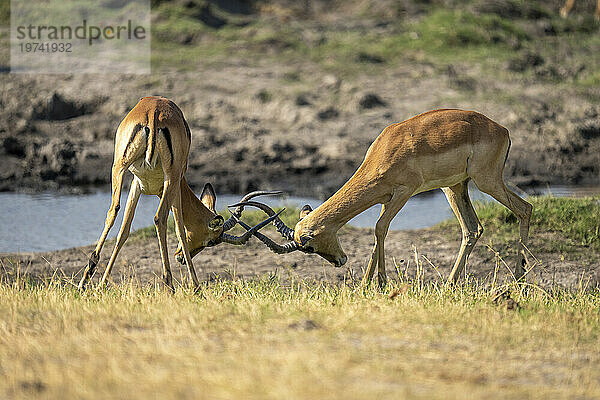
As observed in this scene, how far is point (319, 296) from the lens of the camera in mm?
6199

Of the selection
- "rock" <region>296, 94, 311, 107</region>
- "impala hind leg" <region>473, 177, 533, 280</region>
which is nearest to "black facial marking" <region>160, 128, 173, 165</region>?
"impala hind leg" <region>473, 177, 533, 280</region>

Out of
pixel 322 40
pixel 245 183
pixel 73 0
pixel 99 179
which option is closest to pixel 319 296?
pixel 245 183

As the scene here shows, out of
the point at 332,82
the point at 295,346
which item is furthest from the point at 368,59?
the point at 295,346

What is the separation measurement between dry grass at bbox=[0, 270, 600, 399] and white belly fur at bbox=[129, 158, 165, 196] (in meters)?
1.16

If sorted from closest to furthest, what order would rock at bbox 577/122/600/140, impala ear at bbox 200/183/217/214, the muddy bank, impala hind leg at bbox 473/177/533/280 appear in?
impala hind leg at bbox 473/177/533/280 → impala ear at bbox 200/183/217/214 → the muddy bank → rock at bbox 577/122/600/140

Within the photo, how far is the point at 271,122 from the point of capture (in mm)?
14734

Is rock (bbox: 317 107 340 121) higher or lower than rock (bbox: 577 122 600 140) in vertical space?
lower

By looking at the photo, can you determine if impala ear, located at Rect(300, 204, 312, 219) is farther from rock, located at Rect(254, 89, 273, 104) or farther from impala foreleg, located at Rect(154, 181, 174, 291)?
rock, located at Rect(254, 89, 273, 104)

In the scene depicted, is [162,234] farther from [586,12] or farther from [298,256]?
[586,12]

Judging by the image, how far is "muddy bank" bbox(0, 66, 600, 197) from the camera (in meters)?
13.2

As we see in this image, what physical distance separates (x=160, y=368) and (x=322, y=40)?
1597cm

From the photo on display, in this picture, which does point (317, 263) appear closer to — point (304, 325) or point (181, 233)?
point (181, 233)

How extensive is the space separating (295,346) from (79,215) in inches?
292

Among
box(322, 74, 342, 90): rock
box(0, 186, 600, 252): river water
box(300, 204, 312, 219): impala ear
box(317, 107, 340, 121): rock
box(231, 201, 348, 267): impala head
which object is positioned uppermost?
box(300, 204, 312, 219): impala ear
